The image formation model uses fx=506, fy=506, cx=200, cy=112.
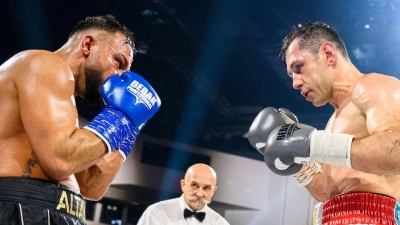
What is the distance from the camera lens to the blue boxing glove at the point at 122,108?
68.0 inches

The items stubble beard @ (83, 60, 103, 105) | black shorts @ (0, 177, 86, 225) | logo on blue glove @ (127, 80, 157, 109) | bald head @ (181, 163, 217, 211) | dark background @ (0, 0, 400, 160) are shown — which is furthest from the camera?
dark background @ (0, 0, 400, 160)

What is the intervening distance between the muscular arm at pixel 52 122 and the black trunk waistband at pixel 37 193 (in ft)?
0.15

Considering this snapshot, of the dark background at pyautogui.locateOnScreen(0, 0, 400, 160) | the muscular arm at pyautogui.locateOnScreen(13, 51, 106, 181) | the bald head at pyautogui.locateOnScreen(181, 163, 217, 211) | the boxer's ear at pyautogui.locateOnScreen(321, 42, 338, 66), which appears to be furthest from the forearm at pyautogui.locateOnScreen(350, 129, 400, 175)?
the dark background at pyautogui.locateOnScreen(0, 0, 400, 160)

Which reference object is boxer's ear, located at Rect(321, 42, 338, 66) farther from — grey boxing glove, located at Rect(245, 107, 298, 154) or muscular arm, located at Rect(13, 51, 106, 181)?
muscular arm, located at Rect(13, 51, 106, 181)

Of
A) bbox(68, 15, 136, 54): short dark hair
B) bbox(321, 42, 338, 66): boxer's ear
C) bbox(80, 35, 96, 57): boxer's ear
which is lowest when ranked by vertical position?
bbox(80, 35, 96, 57): boxer's ear

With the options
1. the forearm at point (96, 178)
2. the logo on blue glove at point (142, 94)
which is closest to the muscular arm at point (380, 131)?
the logo on blue glove at point (142, 94)

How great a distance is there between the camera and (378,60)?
6.16m

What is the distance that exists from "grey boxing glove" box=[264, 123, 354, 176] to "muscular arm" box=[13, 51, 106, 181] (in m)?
0.62

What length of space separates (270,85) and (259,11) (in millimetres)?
1264

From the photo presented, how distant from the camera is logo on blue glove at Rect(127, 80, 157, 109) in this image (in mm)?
1852

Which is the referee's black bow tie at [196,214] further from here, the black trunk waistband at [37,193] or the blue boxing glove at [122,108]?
the black trunk waistband at [37,193]

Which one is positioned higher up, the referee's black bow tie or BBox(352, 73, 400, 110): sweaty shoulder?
BBox(352, 73, 400, 110): sweaty shoulder

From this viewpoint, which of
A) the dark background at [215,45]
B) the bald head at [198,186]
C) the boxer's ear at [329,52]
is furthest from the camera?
the dark background at [215,45]

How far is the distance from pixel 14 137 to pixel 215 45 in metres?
5.17
